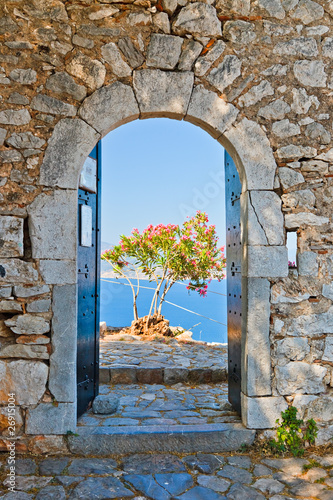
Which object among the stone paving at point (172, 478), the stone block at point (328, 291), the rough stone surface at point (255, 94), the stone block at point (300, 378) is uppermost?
the rough stone surface at point (255, 94)

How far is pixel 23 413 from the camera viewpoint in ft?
8.82

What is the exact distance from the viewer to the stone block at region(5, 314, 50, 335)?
2.68m

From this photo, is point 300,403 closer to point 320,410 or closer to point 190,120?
point 320,410

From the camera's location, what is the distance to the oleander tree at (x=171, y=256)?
7.28m

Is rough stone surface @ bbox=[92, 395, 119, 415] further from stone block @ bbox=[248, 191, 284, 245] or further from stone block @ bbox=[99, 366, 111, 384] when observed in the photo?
stone block @ bbox=[248, 191, 284, 245]

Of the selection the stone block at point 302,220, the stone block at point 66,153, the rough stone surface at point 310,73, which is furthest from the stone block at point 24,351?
the rough stone surface at point 310,73

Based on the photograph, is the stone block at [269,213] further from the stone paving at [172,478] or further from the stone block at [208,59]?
the stone paving at [172,478]

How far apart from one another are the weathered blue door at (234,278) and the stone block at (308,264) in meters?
0.50

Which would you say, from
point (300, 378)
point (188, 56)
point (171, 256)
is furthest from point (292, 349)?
point (171, 256)

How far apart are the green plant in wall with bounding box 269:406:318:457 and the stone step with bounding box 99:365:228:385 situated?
5.36 ft

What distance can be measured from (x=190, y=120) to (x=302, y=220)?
47.6 inches

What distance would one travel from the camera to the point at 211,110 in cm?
291

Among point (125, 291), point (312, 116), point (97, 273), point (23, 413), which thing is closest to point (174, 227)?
point (125, 291)

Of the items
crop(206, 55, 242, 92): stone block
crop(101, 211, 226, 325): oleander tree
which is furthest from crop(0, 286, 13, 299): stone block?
crop(101, 211, 226, 325): oleander tree
